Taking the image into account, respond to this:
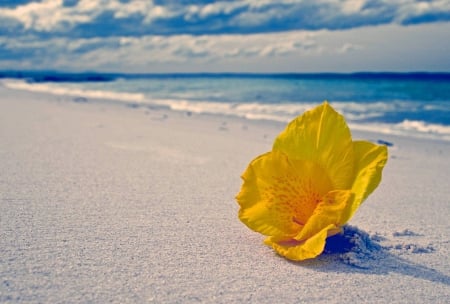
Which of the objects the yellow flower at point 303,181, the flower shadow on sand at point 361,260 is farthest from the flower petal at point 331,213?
the flower shadow on sand at point 361,260

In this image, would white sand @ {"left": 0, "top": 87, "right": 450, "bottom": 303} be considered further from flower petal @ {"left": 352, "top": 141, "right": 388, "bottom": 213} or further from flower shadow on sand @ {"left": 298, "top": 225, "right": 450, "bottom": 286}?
flower petal @ {"left": 352, "top": 141, "right": 388, "bottom": 213}

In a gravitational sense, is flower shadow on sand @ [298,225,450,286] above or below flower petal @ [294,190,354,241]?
below

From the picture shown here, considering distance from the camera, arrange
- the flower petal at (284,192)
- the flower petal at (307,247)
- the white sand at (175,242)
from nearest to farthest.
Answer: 1. the white sand at (175,242)
2. the flower petal at (307,247)
3. the flower petal at (284,192)

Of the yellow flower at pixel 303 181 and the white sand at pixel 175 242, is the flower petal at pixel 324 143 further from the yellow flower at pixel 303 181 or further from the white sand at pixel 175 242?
the white sand at pixel 175 242

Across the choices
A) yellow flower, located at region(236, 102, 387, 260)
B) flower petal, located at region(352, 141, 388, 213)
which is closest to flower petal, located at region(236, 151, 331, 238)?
yellow flower, located at region(236, 102, 387, 260)

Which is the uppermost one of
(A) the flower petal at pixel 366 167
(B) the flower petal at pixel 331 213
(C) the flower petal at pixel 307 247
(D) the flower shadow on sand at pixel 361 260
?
(A) the flower petal at pixel 366 167

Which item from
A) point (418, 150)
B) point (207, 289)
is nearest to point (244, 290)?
point (207, 289)

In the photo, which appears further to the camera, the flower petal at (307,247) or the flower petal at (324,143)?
the flower petal at (324,143)

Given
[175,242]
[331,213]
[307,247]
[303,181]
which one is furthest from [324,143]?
[175,242]
